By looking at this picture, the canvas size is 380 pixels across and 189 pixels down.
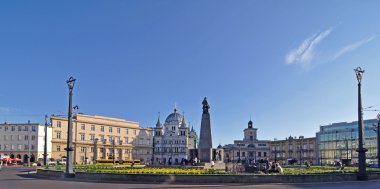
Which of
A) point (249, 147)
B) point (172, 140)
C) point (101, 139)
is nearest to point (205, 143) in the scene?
point (101, 139)

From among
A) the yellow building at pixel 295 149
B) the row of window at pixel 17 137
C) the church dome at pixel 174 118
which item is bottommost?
the yellow building at pixel 295 149

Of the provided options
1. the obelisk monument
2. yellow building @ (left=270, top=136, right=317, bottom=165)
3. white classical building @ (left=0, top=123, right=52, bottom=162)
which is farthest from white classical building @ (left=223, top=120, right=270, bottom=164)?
the obelisk monument

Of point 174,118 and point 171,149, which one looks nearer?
point 171,149

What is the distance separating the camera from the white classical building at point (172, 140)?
147 meters

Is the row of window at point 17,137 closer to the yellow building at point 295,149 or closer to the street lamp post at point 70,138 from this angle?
the street lamp post at point 70,138

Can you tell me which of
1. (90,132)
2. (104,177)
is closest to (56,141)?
(90,132)

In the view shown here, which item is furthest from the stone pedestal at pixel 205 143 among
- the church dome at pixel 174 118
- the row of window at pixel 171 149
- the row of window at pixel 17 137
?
the church dome at pixel 174 118

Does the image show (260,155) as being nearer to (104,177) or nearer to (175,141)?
(175,141)

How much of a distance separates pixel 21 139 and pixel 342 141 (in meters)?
97.3

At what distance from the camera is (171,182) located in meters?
27.0

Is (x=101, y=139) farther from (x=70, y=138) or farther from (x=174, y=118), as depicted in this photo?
(x=70, y=138)

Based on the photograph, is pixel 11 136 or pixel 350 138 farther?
pixel 350 138

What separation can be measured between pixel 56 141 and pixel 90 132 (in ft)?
34.0

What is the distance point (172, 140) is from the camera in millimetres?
148875
